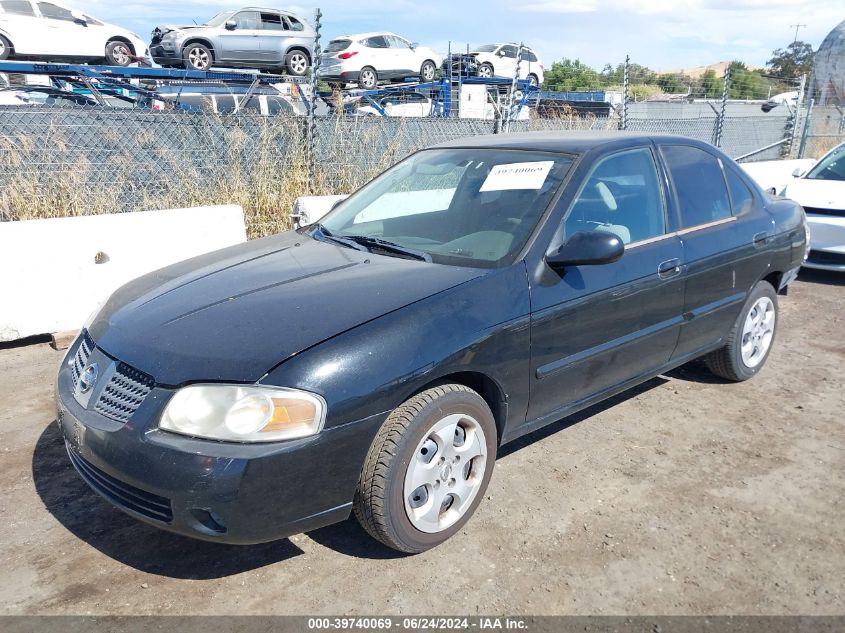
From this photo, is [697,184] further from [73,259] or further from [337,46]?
[337,46]

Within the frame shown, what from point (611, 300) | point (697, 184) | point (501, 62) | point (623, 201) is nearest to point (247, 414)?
point (611, 300)

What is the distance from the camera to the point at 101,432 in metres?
2.63

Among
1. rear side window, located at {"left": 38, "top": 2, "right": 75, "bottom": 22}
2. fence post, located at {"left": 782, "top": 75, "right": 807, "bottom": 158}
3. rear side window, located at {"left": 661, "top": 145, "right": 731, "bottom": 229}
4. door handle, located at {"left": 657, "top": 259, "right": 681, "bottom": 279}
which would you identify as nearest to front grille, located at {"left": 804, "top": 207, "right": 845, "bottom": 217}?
rear side window, located at {"left": 661, "top": 145, "right": 731, "bottom": 229}

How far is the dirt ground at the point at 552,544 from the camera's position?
8.84 ft

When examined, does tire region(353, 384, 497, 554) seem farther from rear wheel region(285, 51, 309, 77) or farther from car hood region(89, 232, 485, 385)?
rear wheel region(285, 51, 309, 77)

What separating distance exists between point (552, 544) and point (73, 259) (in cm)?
442

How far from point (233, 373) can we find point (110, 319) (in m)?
0.93

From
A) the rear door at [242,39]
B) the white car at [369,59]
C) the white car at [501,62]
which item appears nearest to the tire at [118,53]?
the rear door at [242,39]

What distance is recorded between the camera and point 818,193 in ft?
25.5

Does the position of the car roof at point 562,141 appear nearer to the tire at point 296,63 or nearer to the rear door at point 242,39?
the rear door at point 242,39

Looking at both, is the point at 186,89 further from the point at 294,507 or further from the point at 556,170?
the point at 294,507

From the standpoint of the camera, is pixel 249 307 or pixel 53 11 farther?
pixel 53 11

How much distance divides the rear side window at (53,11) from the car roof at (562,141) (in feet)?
45.7

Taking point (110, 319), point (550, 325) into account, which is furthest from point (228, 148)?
point (550, 325)
